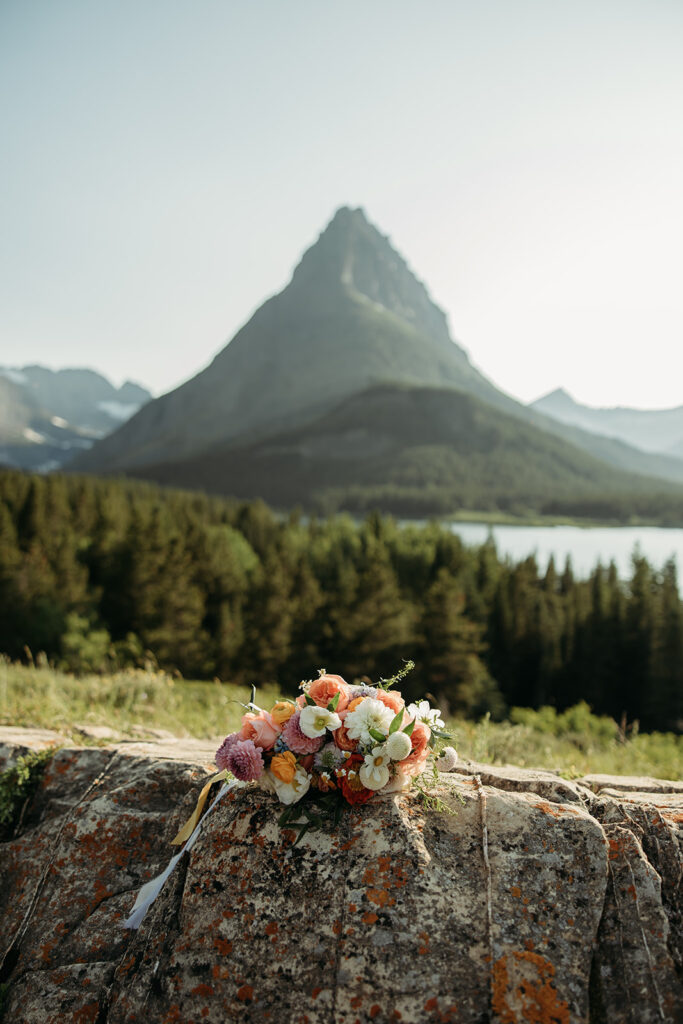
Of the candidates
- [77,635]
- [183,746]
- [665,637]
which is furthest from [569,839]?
[665,637]

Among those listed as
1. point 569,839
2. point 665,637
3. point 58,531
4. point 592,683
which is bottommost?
point 592,683

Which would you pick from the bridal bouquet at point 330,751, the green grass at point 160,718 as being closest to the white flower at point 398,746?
the bridal bouquet at point 330,751

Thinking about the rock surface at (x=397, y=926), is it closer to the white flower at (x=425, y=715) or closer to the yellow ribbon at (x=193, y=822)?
the yellow ribbon at (x=193, y=822)

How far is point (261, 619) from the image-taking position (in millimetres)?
39406

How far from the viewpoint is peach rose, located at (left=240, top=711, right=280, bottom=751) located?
12.6ft

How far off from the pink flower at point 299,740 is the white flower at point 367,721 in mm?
207

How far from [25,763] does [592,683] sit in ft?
162

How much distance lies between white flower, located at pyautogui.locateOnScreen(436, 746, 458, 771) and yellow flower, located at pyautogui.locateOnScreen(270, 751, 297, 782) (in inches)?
39.0

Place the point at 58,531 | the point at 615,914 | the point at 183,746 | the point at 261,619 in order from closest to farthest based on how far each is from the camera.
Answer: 1. the point at 615,914
2. the point at 183,746
3. the point at 261,619
4. the point at 58,531

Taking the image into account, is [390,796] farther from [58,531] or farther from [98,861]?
[58,531]

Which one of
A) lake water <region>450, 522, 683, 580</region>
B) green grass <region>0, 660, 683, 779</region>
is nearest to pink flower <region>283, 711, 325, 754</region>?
green grass <region>0, 660, 683, 779</region>

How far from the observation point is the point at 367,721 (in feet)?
12.3

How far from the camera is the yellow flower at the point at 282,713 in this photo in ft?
12.9

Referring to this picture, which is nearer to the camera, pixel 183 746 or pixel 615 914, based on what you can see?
pixel 615 914
